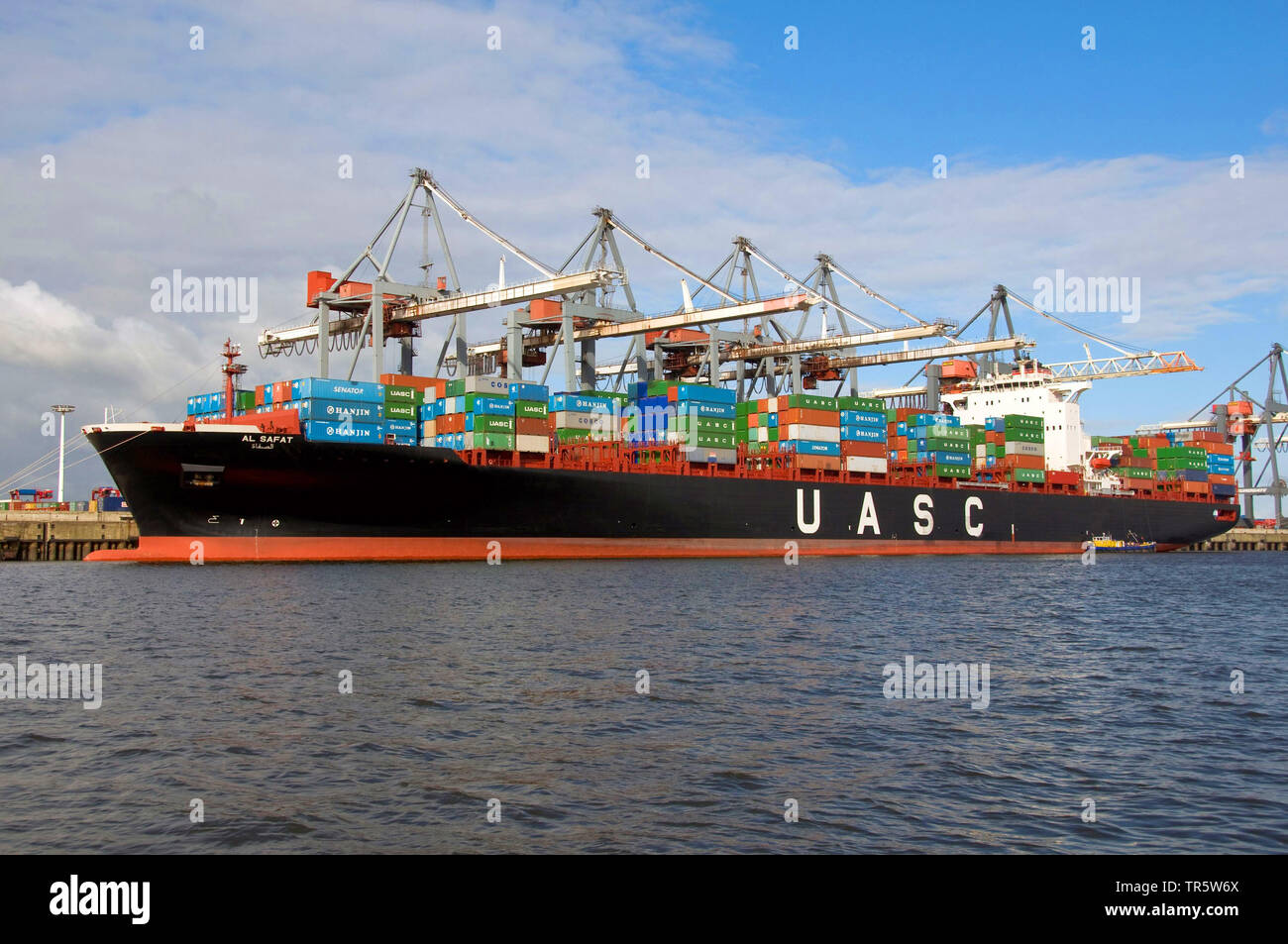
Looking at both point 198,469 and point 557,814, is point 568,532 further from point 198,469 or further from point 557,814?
point 557,814

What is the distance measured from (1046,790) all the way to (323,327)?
171 feet

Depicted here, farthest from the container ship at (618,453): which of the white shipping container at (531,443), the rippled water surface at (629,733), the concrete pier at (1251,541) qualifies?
the concrete pier at (1251,541)

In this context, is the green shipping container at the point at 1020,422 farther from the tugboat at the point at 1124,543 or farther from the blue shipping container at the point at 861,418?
the blue shipping container at the point at 861,418

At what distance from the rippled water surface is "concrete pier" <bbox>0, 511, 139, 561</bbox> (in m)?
38.5

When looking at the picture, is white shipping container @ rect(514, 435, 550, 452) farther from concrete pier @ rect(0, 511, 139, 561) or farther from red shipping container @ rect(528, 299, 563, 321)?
concrete pier @ rect(0, 511, 139, 561)

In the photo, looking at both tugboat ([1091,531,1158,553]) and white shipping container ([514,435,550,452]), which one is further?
tugboat ([1091,531,1158,553])

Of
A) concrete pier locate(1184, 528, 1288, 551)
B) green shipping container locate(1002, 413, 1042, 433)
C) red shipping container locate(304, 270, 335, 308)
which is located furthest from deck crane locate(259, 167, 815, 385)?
concrete pier locate(1184, 528, 1288, 551)

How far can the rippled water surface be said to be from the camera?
10.1m

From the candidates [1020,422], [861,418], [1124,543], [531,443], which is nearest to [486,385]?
[531,443]

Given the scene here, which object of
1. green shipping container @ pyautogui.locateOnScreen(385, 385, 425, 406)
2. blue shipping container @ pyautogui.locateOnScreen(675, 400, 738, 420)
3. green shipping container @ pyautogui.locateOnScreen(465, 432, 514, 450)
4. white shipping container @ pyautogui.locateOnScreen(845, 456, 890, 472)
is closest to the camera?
green shipping container @ pyautogui.locateOnScreen(465, 432, 514, 450)

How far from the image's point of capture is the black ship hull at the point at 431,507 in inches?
1639

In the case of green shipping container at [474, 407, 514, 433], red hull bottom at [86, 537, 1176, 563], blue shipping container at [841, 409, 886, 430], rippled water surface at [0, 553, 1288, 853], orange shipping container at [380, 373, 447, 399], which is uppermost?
orange shipping container at [380, 373, 447, 399]

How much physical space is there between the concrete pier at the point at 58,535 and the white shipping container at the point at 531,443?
29866 millimetres

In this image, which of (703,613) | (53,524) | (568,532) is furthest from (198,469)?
(53,524)
